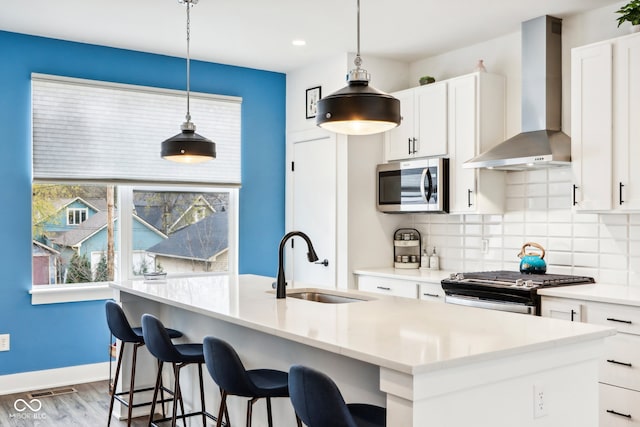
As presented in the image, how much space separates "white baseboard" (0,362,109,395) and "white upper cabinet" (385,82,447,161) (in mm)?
3017

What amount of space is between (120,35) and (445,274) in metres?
3.15

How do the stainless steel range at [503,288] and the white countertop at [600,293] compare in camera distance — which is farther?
the stainless steel range at [503,288]

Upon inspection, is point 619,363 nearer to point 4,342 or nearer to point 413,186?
point 413,186

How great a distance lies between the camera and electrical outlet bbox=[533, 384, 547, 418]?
7.25 ft

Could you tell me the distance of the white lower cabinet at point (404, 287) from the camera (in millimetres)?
4648

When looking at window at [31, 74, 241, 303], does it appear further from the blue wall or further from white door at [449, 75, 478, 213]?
white door at [449, 75, 478, 213]

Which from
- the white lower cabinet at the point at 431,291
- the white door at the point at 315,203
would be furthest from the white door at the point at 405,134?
the white lower cabinet at the point at 431,291

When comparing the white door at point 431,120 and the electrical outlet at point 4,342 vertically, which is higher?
the white door at point 431,120

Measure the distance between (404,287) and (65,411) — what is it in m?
2.60

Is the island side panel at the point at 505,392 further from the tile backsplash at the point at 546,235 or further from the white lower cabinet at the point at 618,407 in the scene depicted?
the tile backsplash at the point at 546,235

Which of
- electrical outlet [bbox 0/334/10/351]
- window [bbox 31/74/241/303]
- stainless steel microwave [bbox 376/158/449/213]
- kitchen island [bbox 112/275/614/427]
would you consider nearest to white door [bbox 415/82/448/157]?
stainless steel microwave [bbox 376/158/449/213]

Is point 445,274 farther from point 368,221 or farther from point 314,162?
point 314,162

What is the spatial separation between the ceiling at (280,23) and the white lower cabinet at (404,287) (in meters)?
1.90

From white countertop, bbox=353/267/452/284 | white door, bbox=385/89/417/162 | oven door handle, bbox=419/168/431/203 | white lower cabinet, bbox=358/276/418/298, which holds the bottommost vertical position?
white lower cabinet, bbox=358/276/418/298
